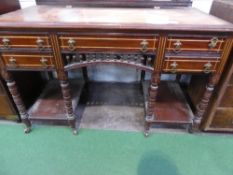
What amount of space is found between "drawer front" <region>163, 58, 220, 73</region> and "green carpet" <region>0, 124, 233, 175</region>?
624 millimetres

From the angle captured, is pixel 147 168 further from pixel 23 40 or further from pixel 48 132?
pixel 23 40

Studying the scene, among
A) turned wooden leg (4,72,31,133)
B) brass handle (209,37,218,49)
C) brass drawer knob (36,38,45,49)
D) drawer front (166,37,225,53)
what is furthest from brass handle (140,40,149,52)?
turned wooden leg (4,72,31,133)

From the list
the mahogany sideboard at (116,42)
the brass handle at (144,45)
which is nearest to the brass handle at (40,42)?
→ the mahogany sideboard at (116,42)

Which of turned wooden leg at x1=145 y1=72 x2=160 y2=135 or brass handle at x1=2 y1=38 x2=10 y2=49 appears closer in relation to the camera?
brass handle at x1=2 y1=38 x2=10 y2=49

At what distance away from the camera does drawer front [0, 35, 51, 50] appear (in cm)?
104

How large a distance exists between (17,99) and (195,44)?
125 centimetres

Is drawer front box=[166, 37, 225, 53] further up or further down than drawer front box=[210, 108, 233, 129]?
further up

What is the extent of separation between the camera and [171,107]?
5.01ft

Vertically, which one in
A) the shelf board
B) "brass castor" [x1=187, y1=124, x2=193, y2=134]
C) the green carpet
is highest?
the shelf board

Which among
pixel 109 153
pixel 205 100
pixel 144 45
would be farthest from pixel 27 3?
pixel 205 100

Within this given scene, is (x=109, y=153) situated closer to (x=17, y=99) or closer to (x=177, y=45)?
(x=17, y=99)

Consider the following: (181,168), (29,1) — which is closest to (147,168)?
(181,168)

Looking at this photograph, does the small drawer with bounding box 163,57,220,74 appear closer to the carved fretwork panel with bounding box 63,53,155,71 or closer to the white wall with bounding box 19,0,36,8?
the carved fretwork panel with bounding box 63,53,155,71

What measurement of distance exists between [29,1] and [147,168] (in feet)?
5.46
